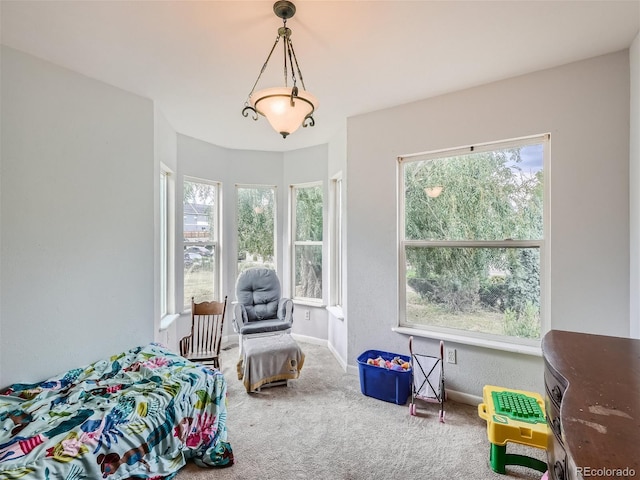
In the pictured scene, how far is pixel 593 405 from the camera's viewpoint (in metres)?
0.76

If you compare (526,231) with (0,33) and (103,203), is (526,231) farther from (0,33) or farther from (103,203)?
(0,33)

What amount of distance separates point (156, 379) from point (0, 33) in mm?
2354

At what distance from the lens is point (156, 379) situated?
2072mm

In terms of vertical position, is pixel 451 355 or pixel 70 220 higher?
pixel 70 220

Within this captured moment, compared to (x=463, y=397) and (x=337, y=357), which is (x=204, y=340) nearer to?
(x=337, y=357)

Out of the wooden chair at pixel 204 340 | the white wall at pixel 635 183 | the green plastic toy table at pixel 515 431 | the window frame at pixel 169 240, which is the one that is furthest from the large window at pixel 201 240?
the white wall at pixel 635 183

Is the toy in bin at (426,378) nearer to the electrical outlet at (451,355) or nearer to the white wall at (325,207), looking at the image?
the electrical outlet at (451,355)

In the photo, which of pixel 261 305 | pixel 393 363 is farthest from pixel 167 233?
pixel 393 363

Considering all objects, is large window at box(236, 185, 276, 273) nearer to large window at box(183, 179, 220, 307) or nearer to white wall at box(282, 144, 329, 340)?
white wall at box(282, 144, 329, 340)

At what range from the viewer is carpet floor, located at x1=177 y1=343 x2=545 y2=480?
1.93 m

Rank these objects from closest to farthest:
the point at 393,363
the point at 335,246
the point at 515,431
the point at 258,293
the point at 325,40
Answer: the point at 515,431 → the point at 325,40 → the point at 393,363 → the point at 258,293 → the point at 335,246

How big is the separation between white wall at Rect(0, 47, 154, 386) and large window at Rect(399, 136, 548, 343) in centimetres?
244

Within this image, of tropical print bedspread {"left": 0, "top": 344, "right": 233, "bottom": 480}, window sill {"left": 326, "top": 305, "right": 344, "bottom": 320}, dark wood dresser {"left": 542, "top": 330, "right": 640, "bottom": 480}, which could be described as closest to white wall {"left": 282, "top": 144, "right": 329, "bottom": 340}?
window sill {"left": 326, "top": 305, "right": 344, "bottom": 320}

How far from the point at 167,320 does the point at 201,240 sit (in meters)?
1.13
